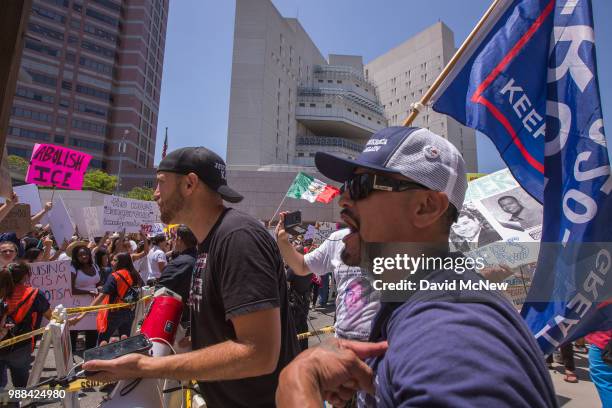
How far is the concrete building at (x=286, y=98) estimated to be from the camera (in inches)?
2469

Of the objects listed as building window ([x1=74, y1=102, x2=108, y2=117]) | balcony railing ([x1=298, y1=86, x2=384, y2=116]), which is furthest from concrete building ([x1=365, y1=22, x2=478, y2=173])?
building window ([x1=74, y1=102, x2=108, y2=117])

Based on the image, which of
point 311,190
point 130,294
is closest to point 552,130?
point 130,294

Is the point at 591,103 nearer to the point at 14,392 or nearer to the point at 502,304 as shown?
the point at 502,304

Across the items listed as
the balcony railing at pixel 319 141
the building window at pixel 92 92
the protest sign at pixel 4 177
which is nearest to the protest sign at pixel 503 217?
the protest sign at pixel 4 177

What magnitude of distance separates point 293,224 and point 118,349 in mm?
2254

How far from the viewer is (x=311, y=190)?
12172 mm

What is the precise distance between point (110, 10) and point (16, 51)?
98.4 metres

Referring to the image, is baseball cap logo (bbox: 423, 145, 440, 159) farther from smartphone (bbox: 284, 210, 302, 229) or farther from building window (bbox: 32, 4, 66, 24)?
building window (bbox: 32, 4, 66, 24)

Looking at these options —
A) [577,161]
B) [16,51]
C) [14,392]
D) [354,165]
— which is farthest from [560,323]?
[14,392]

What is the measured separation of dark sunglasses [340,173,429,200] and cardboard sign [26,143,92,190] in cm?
1228

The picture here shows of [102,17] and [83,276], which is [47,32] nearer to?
[102,17]

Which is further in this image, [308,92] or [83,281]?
[308,92]

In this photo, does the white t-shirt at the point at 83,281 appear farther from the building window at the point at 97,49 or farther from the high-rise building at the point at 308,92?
the building window at the point at 97,49

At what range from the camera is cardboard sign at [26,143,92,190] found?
37.7 ft
